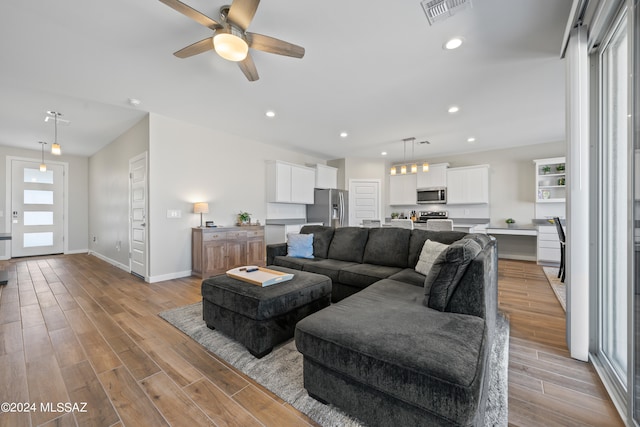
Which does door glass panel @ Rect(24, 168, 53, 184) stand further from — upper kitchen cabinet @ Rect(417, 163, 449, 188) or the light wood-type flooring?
upper kitchen cabinet @ Rect(417, 163, 449, 188)

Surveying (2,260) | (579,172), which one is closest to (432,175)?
(579,172)

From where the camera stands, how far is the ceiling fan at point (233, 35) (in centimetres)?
173

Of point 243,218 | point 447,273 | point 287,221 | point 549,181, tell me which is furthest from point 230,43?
point 549,181

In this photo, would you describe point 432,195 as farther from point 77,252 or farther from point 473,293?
point 77,252

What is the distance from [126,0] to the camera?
6.15 ft

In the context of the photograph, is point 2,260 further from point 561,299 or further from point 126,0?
point 561,299

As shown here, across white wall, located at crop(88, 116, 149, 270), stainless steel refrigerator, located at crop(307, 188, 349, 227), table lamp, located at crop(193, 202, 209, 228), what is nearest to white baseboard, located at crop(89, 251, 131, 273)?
white wall, located at crop(88, 116, 149, 270)

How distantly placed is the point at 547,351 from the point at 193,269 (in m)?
4.75

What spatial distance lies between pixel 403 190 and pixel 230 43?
6259 millimetres

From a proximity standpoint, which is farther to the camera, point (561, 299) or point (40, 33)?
point (561, 299)

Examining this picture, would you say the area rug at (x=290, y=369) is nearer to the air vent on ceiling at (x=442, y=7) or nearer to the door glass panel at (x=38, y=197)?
the air vent on ceiling at (x=442, y=7)

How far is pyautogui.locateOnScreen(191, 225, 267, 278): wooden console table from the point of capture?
4.25 metres

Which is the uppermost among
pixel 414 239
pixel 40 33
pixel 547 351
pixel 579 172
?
pixel 40 33

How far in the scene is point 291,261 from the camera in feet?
11.3
